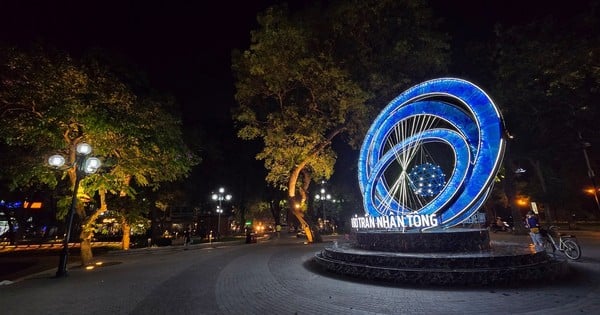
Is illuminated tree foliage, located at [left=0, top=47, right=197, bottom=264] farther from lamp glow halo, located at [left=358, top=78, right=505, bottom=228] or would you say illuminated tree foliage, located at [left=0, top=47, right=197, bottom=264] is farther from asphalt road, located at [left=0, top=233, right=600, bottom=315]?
lamp glow halo, located at [left=358, top=78, right=505, bottom=228]

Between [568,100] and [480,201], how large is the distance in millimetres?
17424

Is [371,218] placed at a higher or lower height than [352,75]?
lower

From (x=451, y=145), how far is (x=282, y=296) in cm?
945

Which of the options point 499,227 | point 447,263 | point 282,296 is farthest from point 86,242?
point 499,227

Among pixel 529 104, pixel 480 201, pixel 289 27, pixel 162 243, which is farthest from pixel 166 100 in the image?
pixel 529 104

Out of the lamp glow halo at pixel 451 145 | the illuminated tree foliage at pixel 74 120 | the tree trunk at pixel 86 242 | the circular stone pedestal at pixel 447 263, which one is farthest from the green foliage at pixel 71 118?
the circular stone pedestal at pixel 447 263

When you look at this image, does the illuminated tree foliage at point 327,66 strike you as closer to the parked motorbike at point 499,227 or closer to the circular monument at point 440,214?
the circular monument at point 440,214

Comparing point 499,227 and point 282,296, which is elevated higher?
point 499,227

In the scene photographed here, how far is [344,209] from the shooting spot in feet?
169

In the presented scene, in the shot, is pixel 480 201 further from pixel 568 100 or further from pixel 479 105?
pixel 568 100

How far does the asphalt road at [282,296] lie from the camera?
679 cm

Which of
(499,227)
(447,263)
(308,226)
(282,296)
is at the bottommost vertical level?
(282,296)

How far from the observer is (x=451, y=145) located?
1310 centimetres

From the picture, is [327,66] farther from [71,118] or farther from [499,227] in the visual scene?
[499,227]
